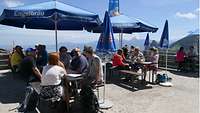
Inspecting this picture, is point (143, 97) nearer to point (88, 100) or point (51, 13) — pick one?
point (88, 100)

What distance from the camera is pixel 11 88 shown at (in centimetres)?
900

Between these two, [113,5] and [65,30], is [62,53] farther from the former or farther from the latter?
[113,5]

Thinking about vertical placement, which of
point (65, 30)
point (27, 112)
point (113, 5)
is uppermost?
point (113, 5)

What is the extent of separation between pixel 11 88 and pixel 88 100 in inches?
150

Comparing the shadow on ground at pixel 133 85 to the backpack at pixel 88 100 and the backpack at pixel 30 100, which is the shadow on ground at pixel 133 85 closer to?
the backpack at pixel 88 100

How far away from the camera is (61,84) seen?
6215 millimetres

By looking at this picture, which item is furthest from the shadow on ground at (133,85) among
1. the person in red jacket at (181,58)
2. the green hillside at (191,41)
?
the green hillside at (191,41)

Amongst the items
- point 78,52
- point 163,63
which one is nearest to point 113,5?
point 163,63

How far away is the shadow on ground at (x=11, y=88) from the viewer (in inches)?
299

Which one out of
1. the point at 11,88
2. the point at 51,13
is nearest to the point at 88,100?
the point at 51,13

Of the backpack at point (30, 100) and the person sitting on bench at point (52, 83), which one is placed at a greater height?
the person sitting on bench at point (52, 83)

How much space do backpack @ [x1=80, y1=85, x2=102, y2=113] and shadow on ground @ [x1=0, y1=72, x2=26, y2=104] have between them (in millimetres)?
2076

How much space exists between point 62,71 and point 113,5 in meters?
9.95

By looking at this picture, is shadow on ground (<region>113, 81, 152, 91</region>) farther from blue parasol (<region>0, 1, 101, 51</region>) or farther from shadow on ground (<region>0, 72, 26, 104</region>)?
shadow on ground (<region>0, 72, 26, 104</region>)
